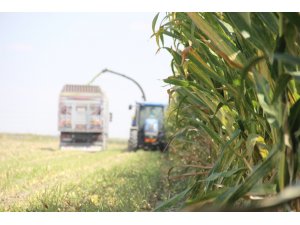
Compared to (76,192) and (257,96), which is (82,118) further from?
(257,96)

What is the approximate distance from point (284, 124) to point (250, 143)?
1.52 feet

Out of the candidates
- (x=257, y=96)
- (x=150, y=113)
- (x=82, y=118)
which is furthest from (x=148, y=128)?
(x=257, y=96)

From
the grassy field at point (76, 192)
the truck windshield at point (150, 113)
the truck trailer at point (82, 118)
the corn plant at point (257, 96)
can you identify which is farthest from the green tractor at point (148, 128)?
the corn plant at point (257, 96)

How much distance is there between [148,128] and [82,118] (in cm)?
282

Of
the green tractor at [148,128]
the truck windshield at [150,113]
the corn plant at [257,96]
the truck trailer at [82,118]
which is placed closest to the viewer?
the corn plant at [257,96]

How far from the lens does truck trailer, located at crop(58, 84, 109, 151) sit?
58.1ft

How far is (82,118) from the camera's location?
18047 mm

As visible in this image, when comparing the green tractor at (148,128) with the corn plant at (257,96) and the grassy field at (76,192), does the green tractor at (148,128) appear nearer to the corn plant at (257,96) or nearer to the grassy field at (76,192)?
the grassy field at (76,192)

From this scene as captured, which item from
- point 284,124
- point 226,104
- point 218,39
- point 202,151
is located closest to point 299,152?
point 284,124

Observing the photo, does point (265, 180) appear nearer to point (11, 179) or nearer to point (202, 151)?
point (202, 151)

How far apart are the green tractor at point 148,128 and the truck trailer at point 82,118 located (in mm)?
1417

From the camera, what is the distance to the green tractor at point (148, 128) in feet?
53.9

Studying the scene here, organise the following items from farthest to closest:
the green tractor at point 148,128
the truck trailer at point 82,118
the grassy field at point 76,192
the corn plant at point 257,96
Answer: the truck trailer at point 82,118 < the green tractor at point 148,128 < the grassy field at point 76,192 < the corn plant at point 257,96
